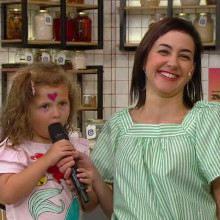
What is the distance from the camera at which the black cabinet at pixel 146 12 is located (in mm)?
3885

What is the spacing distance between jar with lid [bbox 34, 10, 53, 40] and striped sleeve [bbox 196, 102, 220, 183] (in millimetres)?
2551

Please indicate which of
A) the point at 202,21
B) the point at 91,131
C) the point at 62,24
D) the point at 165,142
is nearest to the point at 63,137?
the point at 165,142

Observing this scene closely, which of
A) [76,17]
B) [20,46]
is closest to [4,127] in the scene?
[20,46]

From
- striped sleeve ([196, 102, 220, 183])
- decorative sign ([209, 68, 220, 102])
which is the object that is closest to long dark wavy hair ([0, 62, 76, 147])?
striped sleeve ([196, 102, 220, 183])

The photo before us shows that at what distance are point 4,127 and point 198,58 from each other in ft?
1.88

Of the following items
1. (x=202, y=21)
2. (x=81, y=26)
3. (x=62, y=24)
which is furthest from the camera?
(x=202, y=21)

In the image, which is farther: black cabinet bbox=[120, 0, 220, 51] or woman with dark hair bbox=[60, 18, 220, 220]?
black cabinet bbox=[120, 0, 220, 51]

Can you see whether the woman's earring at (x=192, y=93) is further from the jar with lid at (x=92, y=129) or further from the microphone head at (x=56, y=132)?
the jar with lid at (x=92, y=129)

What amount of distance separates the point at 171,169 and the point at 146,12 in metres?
3.16

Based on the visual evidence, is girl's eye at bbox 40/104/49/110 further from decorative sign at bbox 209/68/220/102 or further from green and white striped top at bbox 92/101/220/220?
decorative sign at bbox 209/68/220/102

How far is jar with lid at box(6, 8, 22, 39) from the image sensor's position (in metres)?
3.57

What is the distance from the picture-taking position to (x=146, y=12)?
4.12 metres

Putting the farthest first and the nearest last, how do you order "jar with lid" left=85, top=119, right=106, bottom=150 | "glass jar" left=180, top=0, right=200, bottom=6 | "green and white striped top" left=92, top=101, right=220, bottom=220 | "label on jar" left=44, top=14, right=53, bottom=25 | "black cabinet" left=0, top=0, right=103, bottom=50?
"glass jar" left=180, top=0, right=200, bottom=6 → "label on jar" left=44, top=14, right=53, bottom=25 → "black cabinet" left=0, top=0, right=103, bottom=50 → "jar with lid" left=85, top=119, right=106, bottom=150 → "green and white striped top" left=92, top=101, right=220, bottom=220

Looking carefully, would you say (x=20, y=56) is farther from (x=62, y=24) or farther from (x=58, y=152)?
(x=58, y=152)
